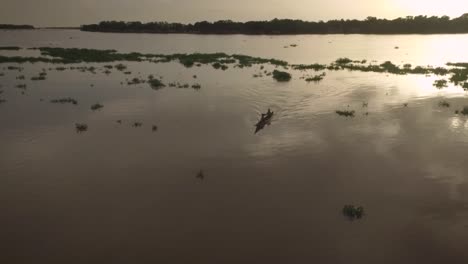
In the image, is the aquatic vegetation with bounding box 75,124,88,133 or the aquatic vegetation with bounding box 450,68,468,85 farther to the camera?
the aquatic vegetation with bounding box 450,68,468,85

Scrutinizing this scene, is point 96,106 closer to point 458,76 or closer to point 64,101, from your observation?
point 64,101

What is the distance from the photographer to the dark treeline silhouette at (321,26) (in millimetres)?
120562

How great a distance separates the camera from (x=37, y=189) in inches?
439

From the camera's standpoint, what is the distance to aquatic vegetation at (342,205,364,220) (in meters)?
9.70

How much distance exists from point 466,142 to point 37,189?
16.8 metres

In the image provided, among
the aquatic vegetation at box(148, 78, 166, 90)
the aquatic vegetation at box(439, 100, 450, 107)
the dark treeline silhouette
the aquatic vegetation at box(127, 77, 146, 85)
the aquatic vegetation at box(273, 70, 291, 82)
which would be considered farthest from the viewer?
the dark treeline silhouette

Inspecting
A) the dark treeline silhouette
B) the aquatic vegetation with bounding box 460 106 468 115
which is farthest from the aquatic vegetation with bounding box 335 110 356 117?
the dark treeline silhouette

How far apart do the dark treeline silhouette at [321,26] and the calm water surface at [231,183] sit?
11438 cm

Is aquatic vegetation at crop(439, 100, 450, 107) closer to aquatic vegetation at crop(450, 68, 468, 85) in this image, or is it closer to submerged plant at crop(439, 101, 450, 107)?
submerged plant at crop(439, 101, 450, 107)

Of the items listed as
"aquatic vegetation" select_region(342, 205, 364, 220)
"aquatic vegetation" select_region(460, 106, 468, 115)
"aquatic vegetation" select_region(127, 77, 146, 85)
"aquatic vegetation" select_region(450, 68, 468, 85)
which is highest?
"aquatic vegetation" select_region(450, 68, 468, 85)

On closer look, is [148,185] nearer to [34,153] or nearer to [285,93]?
[34,153]

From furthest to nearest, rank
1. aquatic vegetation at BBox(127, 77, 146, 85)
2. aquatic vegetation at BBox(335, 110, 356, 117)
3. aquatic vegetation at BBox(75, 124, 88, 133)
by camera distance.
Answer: aquatic vegetation at BBox(127, 77, 146, 85) → aquatic vegetation at BBox(335, 110, 356, 117) → aquatic vegetation at BBox(75, 124, 88, 133)

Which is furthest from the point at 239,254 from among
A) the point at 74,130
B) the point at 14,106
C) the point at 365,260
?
the point at 14,106

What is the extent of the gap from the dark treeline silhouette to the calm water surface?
114 metres
